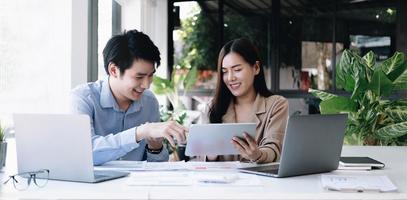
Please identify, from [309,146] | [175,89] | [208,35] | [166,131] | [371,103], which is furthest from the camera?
[208,35]

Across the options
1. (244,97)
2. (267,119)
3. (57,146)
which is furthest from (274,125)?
(57,146)

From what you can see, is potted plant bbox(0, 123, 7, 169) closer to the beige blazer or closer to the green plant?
the beige blazer

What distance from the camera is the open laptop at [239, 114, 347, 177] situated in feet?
5.07

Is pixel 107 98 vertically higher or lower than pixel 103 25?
lower

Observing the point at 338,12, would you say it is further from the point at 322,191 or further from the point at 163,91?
the point at 322,191

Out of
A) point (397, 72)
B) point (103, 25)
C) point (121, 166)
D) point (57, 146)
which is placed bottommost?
point (121, 166)

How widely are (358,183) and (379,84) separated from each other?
141 cm

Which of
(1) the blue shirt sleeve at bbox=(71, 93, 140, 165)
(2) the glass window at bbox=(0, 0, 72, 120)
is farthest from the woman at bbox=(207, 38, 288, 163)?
(2) the glass window at bbox=(0, 0, 72, 120)

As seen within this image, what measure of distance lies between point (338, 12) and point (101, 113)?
423 centimetres

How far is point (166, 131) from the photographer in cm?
172

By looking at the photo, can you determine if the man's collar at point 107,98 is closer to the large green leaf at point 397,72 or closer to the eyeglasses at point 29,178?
the eyeglasses at point 29,178

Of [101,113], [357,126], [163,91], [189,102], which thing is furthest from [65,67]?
[189,102]

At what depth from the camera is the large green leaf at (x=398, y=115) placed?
9.02 ft

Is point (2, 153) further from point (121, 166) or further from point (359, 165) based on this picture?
point (359, 165)
